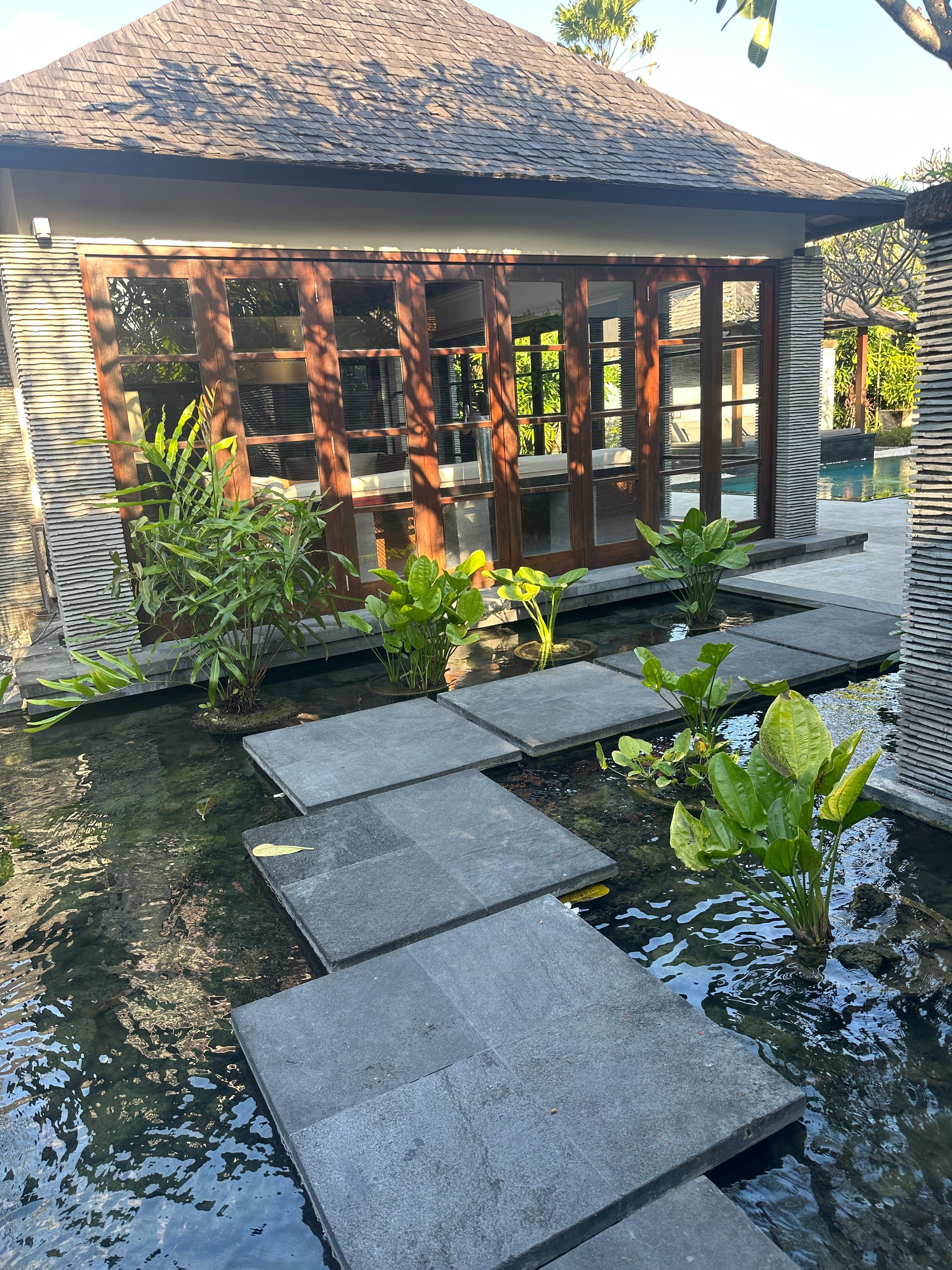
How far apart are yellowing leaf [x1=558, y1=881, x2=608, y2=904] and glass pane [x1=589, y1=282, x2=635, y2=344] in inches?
212

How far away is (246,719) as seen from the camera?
492cm

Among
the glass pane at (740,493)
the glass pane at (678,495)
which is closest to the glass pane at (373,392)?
the glass pane at (678,495)

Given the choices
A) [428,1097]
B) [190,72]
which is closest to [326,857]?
[428,1097]

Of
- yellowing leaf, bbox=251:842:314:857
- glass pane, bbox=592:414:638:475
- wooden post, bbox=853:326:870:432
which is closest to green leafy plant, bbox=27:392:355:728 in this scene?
yellowing leaf, bbox=251:842:314:857

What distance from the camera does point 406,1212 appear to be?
1719 millimetres

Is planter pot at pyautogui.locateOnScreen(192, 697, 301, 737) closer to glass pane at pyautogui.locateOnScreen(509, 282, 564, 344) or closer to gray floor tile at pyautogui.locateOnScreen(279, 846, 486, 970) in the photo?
gray floor tile at pyautogui.locateOnScreen(279, 846, 486, 970)

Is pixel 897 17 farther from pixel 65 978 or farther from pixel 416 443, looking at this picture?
pixel 65 978

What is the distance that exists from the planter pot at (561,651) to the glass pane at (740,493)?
2.98 metres

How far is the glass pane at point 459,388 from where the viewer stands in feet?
21.6

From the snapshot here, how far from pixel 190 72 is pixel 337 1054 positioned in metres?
6.45

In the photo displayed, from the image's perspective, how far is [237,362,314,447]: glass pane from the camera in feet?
19.4

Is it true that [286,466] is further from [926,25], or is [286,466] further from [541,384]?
[926,25]

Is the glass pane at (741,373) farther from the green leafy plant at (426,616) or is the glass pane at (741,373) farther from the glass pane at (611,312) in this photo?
the green leafy plant at (426,616)

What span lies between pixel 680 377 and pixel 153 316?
4.39 m
